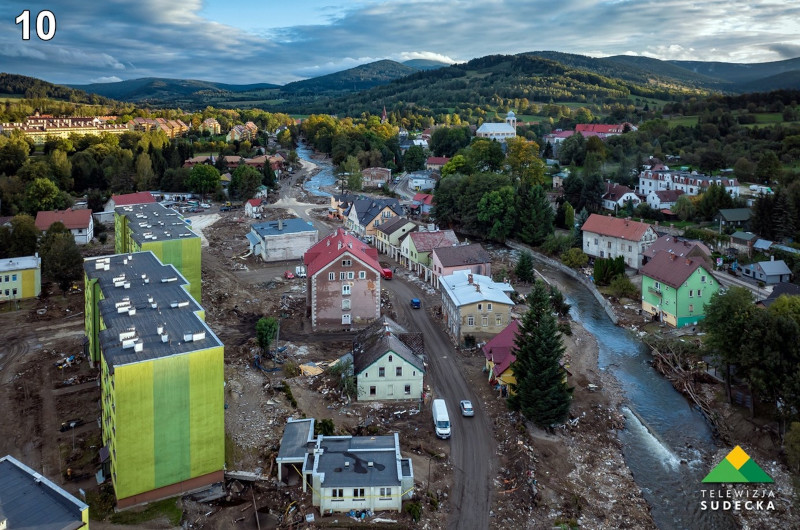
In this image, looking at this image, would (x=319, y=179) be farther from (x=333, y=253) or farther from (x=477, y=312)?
(x=477, y=312)

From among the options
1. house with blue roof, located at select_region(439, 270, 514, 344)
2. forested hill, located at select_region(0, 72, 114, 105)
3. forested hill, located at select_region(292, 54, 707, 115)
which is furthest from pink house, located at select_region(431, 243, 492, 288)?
forested hill, located at select_region(0, 72, 114, 105)

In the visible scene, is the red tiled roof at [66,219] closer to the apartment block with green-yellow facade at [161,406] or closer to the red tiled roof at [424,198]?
the red tiled roof at [424,198]


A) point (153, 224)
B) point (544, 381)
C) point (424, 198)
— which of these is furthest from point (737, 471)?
point (424, 198)

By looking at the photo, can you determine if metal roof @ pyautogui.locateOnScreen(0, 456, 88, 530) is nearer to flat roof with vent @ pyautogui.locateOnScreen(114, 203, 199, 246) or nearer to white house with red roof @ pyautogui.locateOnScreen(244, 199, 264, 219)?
flat roof with vent @ pyautogui.locateOnScreen(114, 203, 199, 246)

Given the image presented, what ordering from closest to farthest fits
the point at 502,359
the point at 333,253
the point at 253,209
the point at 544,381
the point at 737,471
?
the point at 737,471 < the point at 544,381 < the point at 502,359 < the point at 333,253 < the point at 253,209

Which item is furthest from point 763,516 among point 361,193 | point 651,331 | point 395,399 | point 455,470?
point 361,193
